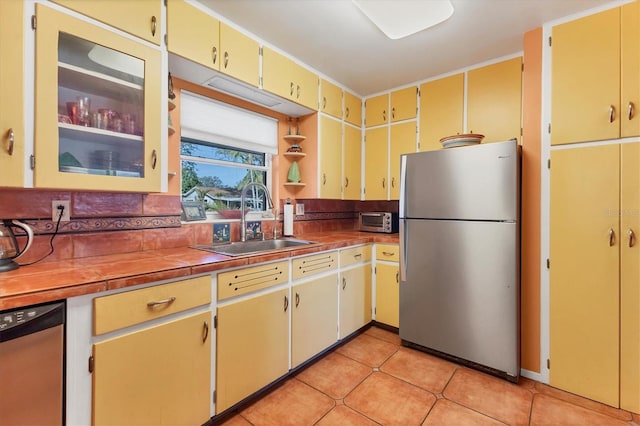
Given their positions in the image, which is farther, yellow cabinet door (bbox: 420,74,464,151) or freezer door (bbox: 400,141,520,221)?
yellow cabinet door (bbox: 420,74,464,151)

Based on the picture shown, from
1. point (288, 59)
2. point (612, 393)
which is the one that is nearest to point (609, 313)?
point (612, 393)

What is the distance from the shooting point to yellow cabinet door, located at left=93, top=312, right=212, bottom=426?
1143 millimetres

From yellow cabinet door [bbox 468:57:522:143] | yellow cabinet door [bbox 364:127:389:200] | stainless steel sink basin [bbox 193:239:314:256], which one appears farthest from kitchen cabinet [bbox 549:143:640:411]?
stainless steel sink basin [bbox 193:239:314:256]

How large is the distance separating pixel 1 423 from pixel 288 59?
8.38ft

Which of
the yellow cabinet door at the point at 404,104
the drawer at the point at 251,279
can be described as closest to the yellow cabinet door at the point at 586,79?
the yellow cabinet door at the point at 404,104

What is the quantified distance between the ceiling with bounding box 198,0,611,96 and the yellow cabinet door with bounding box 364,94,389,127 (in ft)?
1.15

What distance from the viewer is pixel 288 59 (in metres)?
2.38

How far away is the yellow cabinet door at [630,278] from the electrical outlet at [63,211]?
317 centimetres

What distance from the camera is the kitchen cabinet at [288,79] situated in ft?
7.22

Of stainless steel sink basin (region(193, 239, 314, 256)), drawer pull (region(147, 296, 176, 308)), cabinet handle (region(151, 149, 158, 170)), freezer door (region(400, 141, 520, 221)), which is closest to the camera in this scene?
drawer pull (region(147, 296, 176, 308))

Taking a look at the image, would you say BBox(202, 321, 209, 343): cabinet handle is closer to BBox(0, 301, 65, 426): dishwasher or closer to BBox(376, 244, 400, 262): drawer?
BBox(0, 301, 65, 426): dishwasher

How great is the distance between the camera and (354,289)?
2.57 m

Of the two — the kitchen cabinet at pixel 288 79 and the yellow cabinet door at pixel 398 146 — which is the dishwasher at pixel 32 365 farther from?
the yellow cabinet door at pixel 398 146

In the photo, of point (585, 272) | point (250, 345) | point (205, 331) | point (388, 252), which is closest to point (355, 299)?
point (388, 252)
